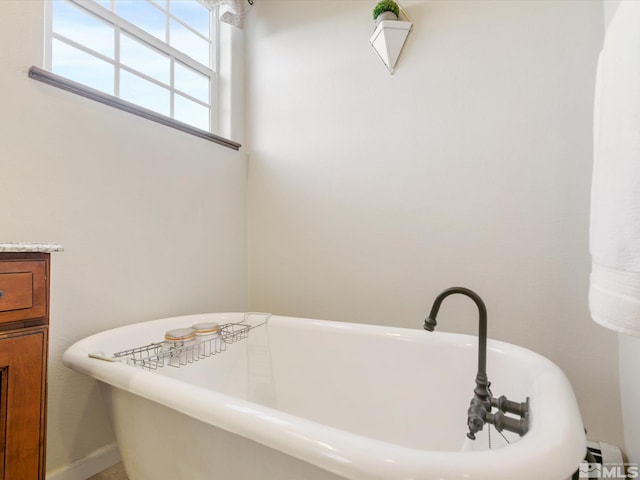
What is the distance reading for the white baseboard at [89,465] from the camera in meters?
1.23

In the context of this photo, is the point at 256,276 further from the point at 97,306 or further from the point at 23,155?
the point at 23,155

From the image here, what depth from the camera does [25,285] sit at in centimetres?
72

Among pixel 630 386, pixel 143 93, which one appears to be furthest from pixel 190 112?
pixel 630 386

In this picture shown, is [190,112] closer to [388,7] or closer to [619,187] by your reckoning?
[388,7]

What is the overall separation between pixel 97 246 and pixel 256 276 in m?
0.92

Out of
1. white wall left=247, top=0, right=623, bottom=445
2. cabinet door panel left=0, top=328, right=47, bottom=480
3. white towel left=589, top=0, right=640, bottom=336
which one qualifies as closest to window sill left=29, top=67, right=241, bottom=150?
white wall left=247, top=0, right=623, bottom=445

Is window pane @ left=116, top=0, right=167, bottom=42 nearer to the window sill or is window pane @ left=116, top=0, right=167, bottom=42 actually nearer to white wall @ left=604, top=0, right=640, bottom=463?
the window sill

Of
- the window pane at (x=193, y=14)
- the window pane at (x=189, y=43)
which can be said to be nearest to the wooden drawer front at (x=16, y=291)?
the window pane at (x=189, y=43)

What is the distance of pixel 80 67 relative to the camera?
1457 mm

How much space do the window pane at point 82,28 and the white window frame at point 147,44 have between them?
20mm

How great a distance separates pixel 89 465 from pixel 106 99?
146 centimetres

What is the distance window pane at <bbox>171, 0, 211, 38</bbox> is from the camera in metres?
1.90

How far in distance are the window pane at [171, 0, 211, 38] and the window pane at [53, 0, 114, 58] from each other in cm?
48

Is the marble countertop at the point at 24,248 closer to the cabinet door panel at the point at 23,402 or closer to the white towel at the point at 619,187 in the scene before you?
the cabinet door panel at the point at 23,402
